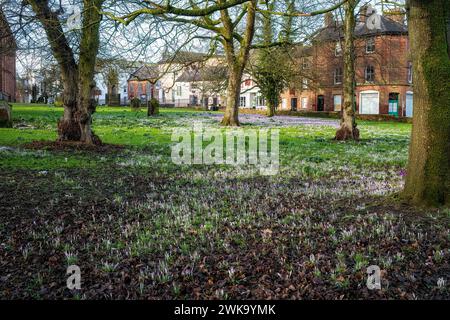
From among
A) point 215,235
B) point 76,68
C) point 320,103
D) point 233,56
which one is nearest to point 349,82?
point 233,56

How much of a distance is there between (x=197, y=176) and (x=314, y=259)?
625 cm

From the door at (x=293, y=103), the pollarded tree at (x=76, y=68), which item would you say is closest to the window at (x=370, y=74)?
the door at (x=293, y=103)

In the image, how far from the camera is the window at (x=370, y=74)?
200 ft

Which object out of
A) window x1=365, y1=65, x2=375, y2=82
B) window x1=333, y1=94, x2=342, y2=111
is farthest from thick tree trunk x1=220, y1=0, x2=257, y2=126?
window x1=333, y1=94, x2=342, y2=111

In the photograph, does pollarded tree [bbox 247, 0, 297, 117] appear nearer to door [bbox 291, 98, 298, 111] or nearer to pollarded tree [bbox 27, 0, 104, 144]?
pollarded tree [bbox 27, 0, 104, 144]

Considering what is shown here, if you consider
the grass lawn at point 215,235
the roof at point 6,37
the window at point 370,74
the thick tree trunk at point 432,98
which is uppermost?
the window at point 370,74

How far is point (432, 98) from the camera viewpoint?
7.02m

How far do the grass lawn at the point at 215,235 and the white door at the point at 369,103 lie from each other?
52.8 m

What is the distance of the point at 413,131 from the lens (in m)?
7.36

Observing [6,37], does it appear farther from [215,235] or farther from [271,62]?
[271,62]

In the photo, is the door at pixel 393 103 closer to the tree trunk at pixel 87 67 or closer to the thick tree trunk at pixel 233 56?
the thick tree trunk at pixel 233 56
